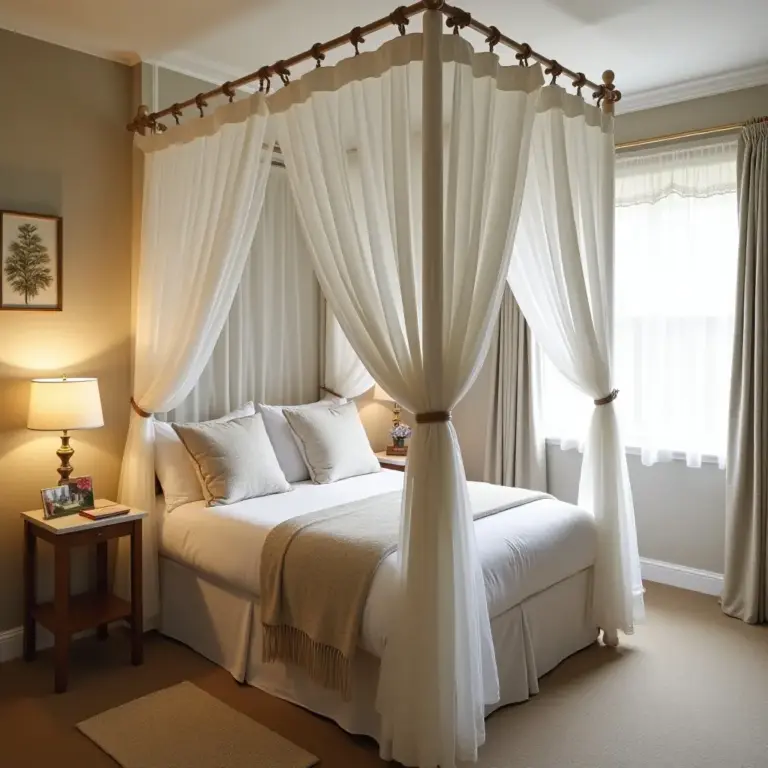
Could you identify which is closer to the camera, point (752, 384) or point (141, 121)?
point (141, 121)

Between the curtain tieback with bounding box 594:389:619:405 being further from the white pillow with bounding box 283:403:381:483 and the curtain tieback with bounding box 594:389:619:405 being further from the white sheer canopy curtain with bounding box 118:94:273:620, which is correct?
the white sheer canopy curtain with bounding box 118:94:273:620

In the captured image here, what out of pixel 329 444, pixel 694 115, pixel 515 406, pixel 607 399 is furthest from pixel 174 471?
pixel 694 115

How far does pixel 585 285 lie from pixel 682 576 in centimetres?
208

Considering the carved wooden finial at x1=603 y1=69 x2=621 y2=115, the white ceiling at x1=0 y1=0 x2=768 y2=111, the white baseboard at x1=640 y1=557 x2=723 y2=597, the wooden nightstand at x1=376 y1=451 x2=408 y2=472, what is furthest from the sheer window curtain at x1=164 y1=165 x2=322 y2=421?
the white baseboard at x1=640 y1=557 x2=723 y2=597

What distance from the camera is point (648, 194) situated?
416 cm

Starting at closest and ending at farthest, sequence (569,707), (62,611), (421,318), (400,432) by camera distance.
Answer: (421,318)
(569,707)
(62,611)
(400,432)

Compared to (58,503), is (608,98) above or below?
above

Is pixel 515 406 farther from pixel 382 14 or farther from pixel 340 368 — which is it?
pixel 382 14

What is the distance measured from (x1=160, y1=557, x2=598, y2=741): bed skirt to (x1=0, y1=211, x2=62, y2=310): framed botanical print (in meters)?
1.41

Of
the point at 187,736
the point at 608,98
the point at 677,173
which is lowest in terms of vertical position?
the point at 187,736

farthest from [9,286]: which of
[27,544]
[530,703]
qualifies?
[530,703]

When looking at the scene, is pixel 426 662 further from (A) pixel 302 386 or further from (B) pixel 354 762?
(A) pixel 302 386

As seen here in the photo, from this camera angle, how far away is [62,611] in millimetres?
2984

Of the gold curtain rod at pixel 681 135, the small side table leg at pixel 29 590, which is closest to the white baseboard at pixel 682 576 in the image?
the gold curtain rod at pixel 681 135
